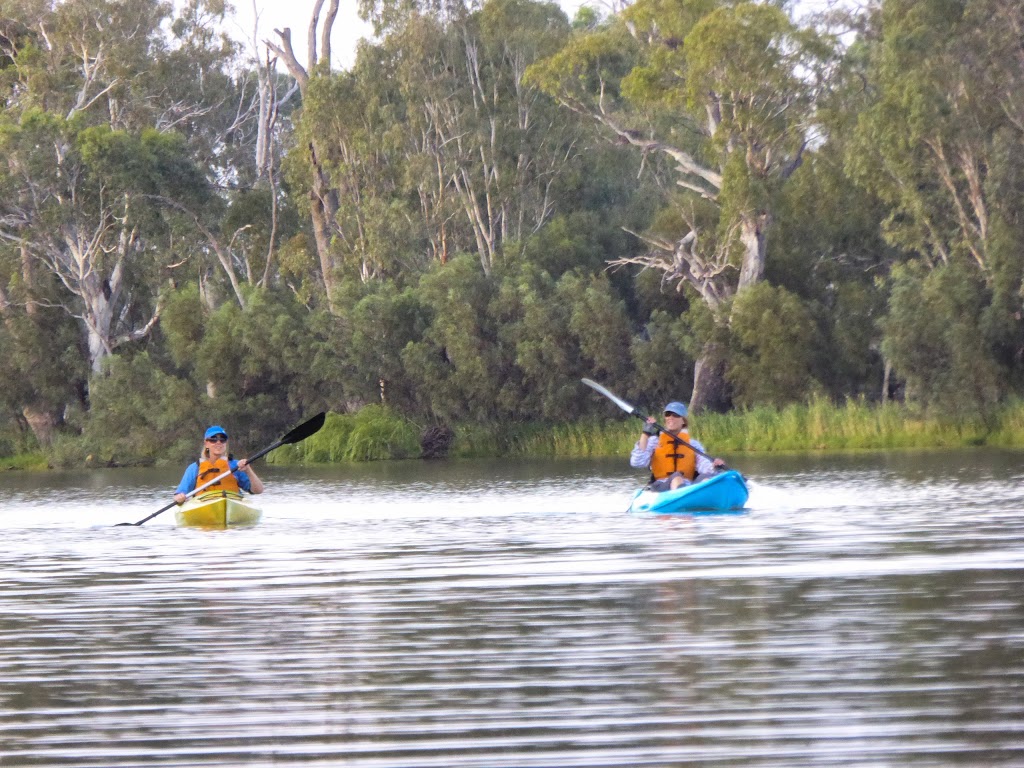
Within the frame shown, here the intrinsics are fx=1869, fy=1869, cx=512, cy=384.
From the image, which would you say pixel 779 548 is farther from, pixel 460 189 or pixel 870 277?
pixel 460 189

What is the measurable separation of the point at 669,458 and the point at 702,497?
897 mm

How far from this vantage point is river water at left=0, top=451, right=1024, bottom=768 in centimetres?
683

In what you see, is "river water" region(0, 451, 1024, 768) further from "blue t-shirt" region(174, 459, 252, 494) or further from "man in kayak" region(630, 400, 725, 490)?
"blue t-shirt" region(174, 459, 252, 494)

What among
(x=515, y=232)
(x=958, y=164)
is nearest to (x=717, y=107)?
(x=958, y=164)

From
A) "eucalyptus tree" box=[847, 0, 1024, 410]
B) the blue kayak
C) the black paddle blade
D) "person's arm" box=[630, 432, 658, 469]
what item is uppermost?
"eucalyptus tree" box=[847, 0, 1024, 410]

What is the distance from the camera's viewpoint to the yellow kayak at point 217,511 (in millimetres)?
20875

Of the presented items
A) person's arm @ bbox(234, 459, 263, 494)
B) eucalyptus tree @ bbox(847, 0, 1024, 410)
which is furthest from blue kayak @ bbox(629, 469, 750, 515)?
eucalyptus tree @ bbox(847, 0, 1024, 410)

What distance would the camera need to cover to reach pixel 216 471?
21594mm


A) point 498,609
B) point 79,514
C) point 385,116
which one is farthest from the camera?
point 385,116

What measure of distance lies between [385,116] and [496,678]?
45.8 m

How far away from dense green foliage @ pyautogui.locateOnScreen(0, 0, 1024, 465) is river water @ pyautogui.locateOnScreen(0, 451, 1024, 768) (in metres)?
24.3

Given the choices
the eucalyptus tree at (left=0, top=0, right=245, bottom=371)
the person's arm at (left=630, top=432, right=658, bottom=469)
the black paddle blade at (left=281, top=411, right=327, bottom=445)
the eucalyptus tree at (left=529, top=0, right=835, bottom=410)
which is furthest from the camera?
the eucalyptus tree at (left=0, top=0, right=245, bottom=371)

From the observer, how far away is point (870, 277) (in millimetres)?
50188

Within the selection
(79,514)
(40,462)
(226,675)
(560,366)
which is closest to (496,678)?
(226,675)
